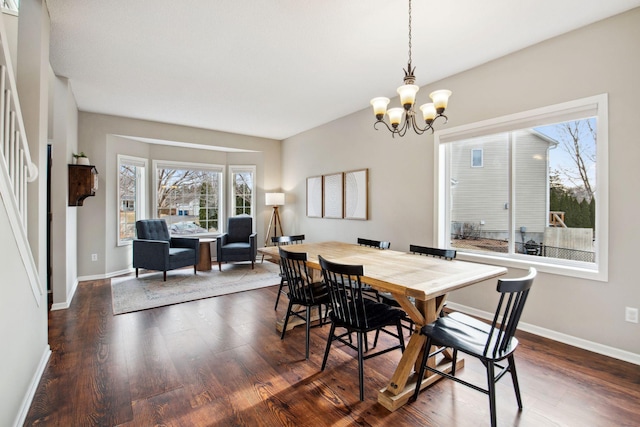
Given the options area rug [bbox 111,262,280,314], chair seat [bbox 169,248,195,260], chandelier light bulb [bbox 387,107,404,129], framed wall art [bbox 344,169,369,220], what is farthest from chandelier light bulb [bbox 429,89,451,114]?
chair seat [bbox 169,248,195,260]

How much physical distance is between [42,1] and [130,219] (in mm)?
3955

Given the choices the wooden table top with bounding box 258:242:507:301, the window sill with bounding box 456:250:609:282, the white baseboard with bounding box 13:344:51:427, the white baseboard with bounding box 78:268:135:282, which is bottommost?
the white baseboard with bounding box 13:344:51:427

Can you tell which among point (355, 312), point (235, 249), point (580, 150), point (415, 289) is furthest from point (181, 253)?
point (580, 150)

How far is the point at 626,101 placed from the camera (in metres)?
2.35

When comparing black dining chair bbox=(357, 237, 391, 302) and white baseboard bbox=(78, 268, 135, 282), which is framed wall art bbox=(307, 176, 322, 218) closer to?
Result: black dining chair bbox=(357, 237, 391, 302)

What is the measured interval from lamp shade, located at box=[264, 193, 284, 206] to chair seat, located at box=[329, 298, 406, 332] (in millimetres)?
4358

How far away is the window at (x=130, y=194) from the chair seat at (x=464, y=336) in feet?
17.5

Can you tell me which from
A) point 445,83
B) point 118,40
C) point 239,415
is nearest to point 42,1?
point 118,40

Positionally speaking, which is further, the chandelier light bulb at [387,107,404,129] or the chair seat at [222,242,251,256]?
the chair seat at [222,242,251,256]

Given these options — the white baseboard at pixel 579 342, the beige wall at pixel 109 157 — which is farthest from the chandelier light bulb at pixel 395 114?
the beige wall at pixel 109 157

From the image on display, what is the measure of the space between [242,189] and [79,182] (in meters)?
3.21

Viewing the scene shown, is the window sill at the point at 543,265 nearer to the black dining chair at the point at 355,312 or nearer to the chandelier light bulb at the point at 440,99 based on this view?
the black dining chair at the point at 355,312

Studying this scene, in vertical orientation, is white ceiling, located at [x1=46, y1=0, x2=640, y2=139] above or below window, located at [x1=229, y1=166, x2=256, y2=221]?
above

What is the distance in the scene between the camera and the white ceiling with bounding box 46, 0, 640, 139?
7.68 feet
